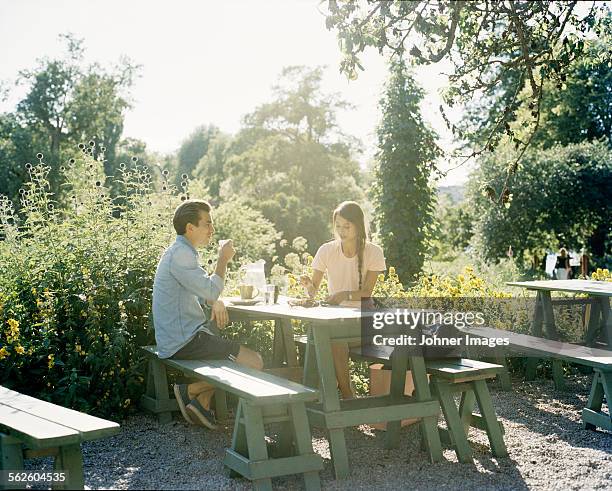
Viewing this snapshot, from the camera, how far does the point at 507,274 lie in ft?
50.5

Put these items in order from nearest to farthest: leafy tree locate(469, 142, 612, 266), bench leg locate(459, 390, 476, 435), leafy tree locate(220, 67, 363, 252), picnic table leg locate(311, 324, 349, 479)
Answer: picnic table leg locate(311, 324, 349, 479) < bench leg locate(459, 390, 476, 435) < leafy tree locate(469, 142, 612, 266) < leafy tree locate(220, 67, 363, 252)

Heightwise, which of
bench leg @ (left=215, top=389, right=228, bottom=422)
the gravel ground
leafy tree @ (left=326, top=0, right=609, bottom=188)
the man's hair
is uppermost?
leafy tree @ (left=326, top=0, right=609, bottom=188)

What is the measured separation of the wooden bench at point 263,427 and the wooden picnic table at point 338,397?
202mm

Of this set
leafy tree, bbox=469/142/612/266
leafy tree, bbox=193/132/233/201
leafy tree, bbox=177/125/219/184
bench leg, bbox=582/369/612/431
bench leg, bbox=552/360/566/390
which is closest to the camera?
bench leg, bbox=582/369/612/431

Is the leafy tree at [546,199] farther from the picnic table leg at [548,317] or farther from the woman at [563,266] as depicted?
the picnic table leg at [548,317]

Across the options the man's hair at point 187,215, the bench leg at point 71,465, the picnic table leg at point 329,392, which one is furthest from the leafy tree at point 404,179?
the bench leg at point 71,465

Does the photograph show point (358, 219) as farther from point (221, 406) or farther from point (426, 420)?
point (221, 406)

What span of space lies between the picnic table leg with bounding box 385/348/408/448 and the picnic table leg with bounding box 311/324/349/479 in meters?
0.49

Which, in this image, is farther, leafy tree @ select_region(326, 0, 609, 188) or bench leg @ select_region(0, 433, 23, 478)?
leafy tree @ select_region(326, 0, 609, 188)

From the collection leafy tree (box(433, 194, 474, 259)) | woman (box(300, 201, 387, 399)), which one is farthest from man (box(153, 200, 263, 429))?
leafy tree (box(433, 194, 474, 259))

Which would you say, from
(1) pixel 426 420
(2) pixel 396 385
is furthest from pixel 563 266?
(1) pixel 426 420

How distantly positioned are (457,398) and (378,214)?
10.1 metres

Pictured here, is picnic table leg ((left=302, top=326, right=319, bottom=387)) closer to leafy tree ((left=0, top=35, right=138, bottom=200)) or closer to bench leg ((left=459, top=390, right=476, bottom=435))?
bench leg ((left=459, top=390, right=476, bottom=435))

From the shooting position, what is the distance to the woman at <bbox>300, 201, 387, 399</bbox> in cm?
513
